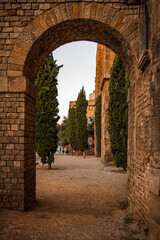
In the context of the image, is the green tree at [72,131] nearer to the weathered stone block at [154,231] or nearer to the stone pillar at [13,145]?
the stone pillar at [13,145]

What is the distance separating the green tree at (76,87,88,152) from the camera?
22688 millimetres

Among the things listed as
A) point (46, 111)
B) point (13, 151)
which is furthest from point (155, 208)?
point (46, 111)

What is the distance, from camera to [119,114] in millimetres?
10992

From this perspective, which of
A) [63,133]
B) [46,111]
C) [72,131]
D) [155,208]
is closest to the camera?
[155,208]

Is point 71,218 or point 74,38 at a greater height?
point 74,38

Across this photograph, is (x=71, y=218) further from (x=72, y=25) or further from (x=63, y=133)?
(x=63, y=133)

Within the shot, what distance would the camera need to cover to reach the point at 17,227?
A: 4238 mm

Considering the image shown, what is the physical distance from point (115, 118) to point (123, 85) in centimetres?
169

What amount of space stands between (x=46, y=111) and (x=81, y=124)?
11.0 m

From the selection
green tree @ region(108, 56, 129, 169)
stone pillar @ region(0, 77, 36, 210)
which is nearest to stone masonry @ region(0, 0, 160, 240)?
stone pillar @ region(0, 77, 36, 210)

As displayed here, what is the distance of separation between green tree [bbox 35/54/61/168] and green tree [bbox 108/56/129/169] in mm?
3341

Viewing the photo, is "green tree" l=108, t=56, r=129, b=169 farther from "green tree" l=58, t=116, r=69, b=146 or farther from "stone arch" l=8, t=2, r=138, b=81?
"green tree" l=58, t=116, r=69, b=146

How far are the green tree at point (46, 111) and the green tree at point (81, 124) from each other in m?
10.2

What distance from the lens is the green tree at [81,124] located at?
A: 22.7 meters
